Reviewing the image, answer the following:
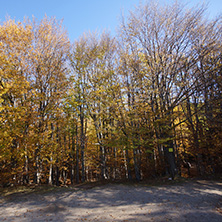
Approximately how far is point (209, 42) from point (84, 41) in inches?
410

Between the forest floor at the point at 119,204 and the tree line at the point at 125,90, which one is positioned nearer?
the forest floor at the point at 119,204

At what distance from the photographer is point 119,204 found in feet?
23.3

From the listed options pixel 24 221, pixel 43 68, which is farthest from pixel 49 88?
pixel 24 221

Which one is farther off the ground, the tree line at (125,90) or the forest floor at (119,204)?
the tree line at (125,90)

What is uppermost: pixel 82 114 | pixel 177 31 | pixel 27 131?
pixel 177 31

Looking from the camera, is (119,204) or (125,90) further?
(125,90)

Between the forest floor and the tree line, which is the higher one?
the tree line

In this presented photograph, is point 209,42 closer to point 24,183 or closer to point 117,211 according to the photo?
point 117,211

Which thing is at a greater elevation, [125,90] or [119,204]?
[125,90]

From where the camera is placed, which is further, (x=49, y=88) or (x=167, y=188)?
(x=49, y=88)

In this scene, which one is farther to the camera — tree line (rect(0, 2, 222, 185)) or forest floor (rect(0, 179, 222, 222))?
tree line (rect(0, 2, 222, 185))

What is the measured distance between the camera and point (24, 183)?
11.0m

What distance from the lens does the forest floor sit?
5734 mm

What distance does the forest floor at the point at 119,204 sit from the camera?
5734mm
